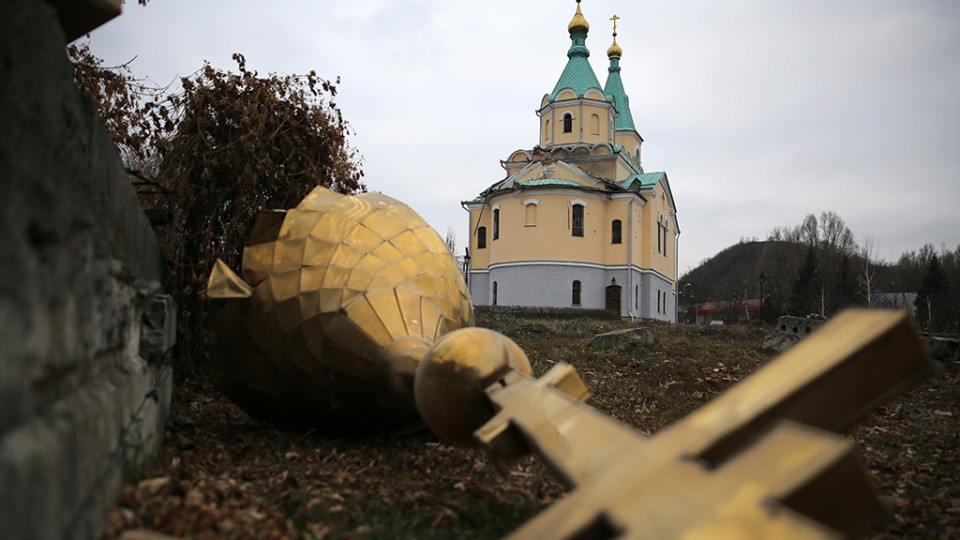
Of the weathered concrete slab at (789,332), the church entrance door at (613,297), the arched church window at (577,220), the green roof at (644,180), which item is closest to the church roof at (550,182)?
the arched church window at (577,220)

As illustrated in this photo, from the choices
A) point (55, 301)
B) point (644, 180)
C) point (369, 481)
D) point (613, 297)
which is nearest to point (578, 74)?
point (644, 180)

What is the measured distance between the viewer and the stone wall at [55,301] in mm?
1798

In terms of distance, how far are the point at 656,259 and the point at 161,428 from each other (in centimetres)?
3439

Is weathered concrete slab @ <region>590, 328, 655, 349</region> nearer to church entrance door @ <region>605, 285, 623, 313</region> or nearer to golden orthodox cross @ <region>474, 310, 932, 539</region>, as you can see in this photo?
golden orthodox cross @ <region>474, 310, 932, 539</region>

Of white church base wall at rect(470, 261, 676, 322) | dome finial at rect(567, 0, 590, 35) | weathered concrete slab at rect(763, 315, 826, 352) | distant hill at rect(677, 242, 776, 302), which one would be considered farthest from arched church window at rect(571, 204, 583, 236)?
distant hill at rect(677, 242, 776, 302)

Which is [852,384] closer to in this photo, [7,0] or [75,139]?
[7,0]

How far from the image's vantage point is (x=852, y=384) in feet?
7.04

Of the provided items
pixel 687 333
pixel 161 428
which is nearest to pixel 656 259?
pixel 687 333

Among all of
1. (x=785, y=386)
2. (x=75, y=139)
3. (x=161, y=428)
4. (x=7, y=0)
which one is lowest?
(x=161, y=428)

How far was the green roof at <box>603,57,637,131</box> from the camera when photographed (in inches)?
1724

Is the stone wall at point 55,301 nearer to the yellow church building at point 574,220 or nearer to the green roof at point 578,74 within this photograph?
the yellow church building at point 574,220

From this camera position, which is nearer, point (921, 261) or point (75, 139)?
point (75, 139)

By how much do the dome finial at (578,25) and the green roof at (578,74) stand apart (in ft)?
2.05

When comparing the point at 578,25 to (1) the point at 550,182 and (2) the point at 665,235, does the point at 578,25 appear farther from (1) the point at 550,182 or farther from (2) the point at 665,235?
(2) the point at 665,235
